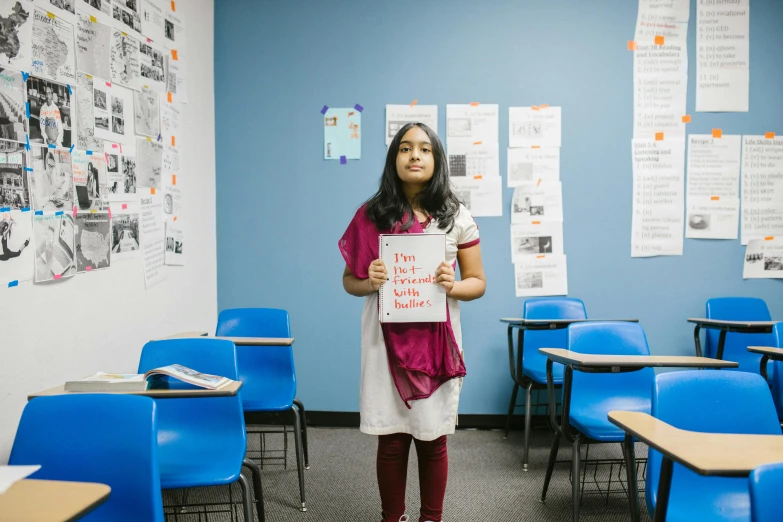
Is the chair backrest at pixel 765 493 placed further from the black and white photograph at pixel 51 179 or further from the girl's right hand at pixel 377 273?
the black and white photograph at pixel 51 179

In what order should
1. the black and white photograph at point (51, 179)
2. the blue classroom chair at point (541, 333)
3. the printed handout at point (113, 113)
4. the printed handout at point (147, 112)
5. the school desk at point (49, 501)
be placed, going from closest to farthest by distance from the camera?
Result: the school desk at point (49, 501) → the black and white photograph at point (51, 179) → the printed handout at point (113, 113) → the printed handout at point (147, 112) → the blue classroom chair at point (541, 333)

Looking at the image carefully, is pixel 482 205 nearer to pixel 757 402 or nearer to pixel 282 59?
pixel 282 59

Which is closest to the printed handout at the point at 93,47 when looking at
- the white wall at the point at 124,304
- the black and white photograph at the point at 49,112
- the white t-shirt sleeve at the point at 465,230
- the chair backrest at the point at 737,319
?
the black and white photograph at the point at 49,112

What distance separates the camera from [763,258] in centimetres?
376

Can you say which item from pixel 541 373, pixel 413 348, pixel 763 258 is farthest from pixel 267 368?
pixel 763 258

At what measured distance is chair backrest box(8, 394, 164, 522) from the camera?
1306 mm

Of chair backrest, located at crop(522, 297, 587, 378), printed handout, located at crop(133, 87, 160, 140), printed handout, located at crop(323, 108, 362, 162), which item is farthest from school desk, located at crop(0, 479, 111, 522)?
printed handout, located at crop(323, 108, 362, 162)

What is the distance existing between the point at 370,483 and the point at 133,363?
128 cm

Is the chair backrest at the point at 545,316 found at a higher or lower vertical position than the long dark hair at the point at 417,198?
lower

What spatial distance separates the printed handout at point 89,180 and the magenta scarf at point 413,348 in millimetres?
1195

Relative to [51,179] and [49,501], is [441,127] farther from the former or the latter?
[49,501]

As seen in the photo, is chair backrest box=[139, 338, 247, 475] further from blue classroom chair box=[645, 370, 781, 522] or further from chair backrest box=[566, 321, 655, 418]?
chair backrest box=[566, 321, 655, 418]

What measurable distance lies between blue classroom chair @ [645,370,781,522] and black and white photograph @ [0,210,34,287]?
205cm

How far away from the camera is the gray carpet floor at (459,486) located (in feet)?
8.23
